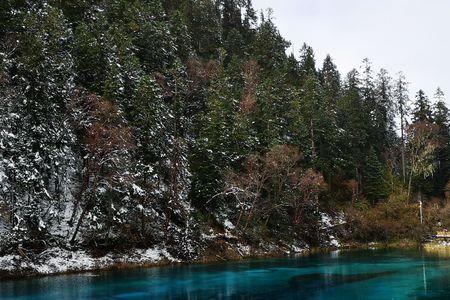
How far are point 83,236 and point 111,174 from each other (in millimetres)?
4783

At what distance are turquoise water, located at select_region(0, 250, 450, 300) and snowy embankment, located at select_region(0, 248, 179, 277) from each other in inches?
76.2

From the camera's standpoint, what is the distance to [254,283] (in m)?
22.8

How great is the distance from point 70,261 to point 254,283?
12742 mm

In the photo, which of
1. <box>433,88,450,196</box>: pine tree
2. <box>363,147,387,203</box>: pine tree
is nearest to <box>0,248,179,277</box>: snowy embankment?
<box>363,147,387,203</box>: pine tree

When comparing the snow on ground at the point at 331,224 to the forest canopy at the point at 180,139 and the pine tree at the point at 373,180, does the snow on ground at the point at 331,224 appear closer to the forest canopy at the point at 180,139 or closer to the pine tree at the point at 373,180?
the forest canopy at the point at 180,139

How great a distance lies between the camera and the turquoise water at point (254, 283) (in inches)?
738

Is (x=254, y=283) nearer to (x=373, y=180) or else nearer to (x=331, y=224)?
(x=331, y=224)

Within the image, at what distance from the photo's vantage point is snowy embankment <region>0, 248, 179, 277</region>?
82.5 ft

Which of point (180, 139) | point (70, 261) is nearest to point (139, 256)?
point (70, 261)

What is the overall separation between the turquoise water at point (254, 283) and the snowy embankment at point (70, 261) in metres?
1.94

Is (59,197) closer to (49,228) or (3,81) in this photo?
(49,228)

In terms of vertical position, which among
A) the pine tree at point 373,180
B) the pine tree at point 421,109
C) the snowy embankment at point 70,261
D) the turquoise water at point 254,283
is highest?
the pine tree at point 421,109

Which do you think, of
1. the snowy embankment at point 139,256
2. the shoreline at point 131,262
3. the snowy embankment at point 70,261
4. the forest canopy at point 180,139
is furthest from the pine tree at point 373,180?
the snowy embankment at point 70,261

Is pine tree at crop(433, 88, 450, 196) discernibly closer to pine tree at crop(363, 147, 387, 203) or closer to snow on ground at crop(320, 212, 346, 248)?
pine tree at crop(363, 147, 387, 203)
